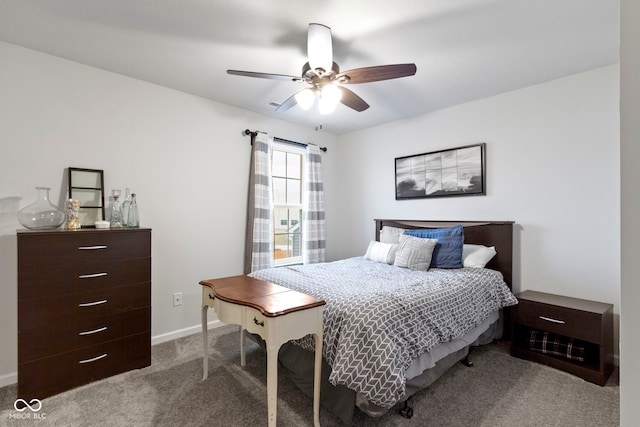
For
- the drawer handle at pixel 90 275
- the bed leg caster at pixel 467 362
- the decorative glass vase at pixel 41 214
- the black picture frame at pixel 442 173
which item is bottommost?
the bed leg caster at pixel 467 362

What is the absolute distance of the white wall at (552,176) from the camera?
2471mm

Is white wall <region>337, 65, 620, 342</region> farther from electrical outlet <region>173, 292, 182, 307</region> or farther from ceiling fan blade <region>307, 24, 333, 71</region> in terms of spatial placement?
electrical outlet <region>173, 292, 182, 307</region>

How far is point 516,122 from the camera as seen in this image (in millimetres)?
2943

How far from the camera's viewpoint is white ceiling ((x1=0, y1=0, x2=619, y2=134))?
5.89ft

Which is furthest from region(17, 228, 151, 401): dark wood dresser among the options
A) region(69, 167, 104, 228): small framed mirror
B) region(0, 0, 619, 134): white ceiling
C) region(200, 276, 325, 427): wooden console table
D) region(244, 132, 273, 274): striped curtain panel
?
region(0, 0, 619, 134): white ceiling

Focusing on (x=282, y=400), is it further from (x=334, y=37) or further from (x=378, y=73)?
(x=334, y=37)

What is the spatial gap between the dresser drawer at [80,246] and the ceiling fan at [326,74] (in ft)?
4.84

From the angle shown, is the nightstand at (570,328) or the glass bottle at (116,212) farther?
the glass bottle at (116,212)

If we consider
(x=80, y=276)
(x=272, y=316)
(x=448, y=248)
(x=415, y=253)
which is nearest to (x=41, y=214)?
(x=80, y=276)

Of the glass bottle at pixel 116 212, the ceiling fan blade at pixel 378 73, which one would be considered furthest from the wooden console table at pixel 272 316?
the ceiling fan blade at pixel 378 73

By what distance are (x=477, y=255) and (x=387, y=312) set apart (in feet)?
5.47

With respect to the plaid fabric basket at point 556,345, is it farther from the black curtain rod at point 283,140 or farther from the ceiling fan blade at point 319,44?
the black curtain rod at point 283,140

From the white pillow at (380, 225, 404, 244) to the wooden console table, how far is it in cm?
184

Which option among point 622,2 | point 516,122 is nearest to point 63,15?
point 622,2
